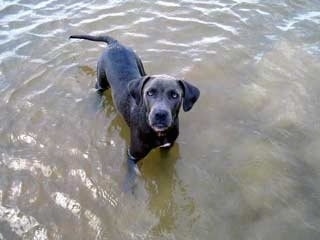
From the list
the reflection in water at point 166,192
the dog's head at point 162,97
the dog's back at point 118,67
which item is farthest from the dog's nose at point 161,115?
the dog's back at point 118,67

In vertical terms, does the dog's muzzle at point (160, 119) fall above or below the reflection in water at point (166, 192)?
above

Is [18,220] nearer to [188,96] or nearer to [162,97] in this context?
[162,97]

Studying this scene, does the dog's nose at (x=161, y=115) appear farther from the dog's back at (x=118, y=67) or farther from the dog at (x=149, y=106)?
the dog's back at (x=118, y=67)

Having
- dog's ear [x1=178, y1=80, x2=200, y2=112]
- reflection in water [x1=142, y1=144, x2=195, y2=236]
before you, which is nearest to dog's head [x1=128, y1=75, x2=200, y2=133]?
dog's ear [x1=178, y1=80, x2=200, y2=112]

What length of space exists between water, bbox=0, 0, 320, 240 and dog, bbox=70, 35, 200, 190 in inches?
19.7

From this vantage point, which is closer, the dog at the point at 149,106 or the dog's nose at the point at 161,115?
the dog's nose at the point at 161,115

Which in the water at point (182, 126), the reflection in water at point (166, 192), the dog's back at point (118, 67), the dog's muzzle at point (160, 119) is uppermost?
the dog's muzzle at point (160, 119)

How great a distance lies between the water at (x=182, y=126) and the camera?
5418mm

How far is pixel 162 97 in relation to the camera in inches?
214

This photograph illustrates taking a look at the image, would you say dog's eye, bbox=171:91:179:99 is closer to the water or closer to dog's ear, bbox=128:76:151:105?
dog's ear, bbox=128:76:151:105

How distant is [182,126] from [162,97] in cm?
149

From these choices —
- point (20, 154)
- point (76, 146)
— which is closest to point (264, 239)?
point (76, 146)

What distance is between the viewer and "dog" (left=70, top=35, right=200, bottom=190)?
538 cm

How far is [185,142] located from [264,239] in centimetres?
199
